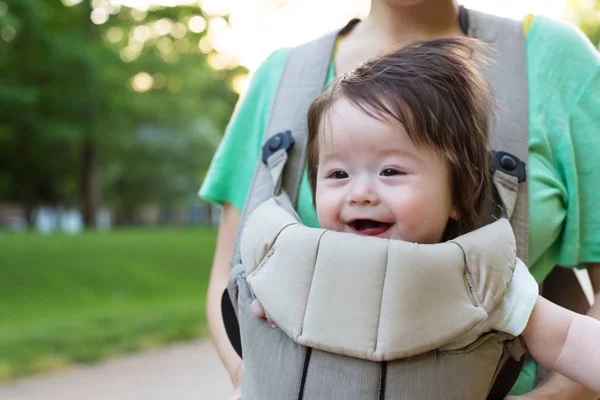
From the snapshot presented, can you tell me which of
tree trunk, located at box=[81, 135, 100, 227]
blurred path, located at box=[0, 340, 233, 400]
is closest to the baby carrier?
blurred path, located at box=[0, 340, 233, 400]

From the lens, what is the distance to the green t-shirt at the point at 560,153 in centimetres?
158

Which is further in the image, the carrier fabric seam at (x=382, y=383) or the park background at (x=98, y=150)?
the park background at (x=98, y=150)

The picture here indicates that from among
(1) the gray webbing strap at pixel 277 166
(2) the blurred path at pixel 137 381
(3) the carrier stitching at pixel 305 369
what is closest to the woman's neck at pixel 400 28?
(1) the gray webbing strap at pixel 277 166

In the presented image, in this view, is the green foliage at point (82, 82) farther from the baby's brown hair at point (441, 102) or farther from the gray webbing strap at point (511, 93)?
the baby's brown hair at point (441, 102)

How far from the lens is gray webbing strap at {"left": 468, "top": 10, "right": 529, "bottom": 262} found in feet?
5.02

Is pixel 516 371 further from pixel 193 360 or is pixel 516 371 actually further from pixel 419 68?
pixel 193 360

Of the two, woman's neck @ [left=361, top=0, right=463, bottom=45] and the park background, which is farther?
the park background

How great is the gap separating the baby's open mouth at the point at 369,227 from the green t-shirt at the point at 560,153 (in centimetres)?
23

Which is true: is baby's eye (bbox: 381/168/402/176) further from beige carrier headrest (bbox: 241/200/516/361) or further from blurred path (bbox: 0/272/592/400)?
blurred path (bbox: 0/272/592/400)

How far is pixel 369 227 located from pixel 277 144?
1.24 feet

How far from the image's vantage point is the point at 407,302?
4.29ft

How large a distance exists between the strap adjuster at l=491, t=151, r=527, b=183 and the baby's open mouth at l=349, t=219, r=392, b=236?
28cm

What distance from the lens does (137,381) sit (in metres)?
5.90

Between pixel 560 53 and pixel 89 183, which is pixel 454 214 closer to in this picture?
pixel 560 53
